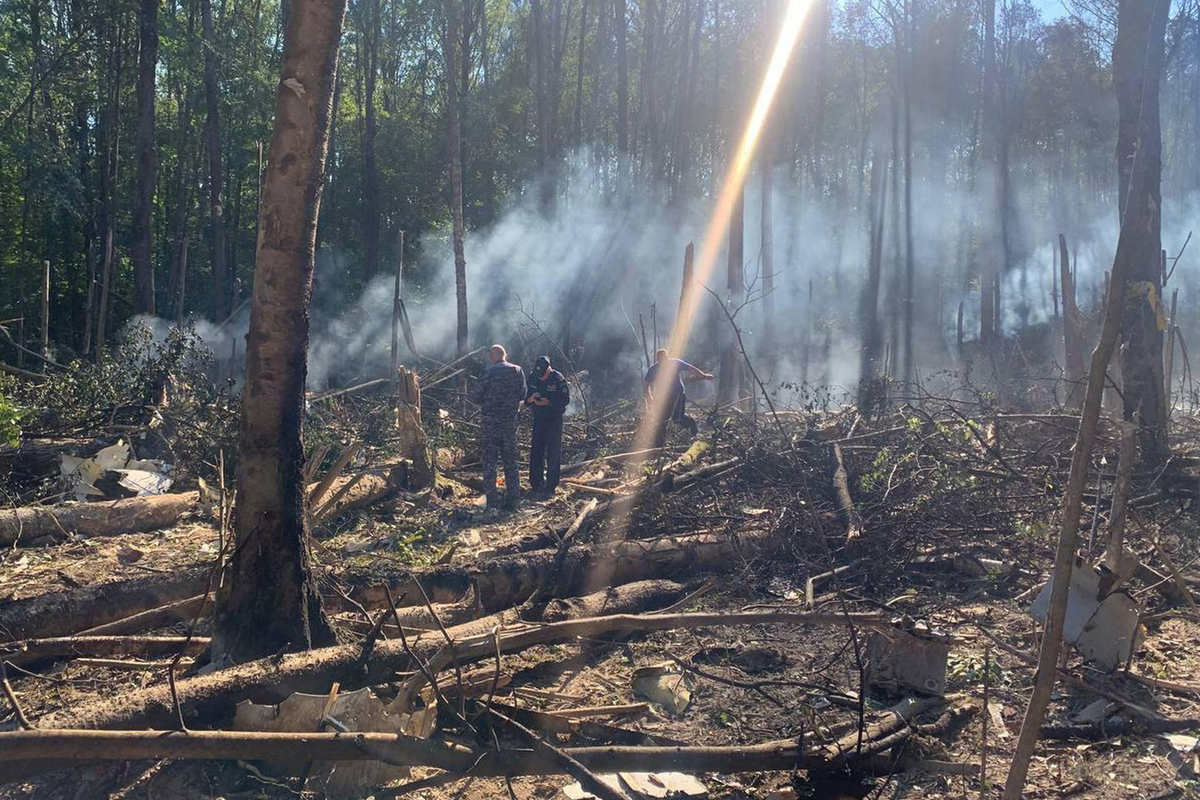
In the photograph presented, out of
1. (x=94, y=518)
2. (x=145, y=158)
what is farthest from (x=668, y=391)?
(x=145, y=158)

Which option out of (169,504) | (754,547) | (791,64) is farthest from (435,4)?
(754,547)

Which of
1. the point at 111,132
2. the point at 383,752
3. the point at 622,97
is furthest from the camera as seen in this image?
the point at 622,97

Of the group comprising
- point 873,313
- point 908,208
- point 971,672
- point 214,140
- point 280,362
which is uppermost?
point 214,140

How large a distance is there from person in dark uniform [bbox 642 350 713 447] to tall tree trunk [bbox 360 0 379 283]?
52.1ft

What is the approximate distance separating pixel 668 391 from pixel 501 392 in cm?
271

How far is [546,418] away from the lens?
33.9ft

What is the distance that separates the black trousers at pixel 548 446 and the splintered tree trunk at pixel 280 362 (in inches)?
233

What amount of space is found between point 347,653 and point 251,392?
1.33 metres

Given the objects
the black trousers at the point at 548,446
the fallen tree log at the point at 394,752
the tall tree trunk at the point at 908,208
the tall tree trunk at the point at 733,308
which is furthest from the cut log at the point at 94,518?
the tall tree trunk at the point at 908,208

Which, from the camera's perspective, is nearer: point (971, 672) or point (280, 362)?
point (280, 362)

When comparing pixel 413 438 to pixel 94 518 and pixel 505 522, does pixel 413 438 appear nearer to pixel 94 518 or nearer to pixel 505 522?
pixel 505 522

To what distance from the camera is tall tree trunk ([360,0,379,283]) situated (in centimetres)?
2631

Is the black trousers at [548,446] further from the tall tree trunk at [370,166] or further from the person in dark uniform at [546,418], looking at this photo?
the tall tree trunk at [370,166]

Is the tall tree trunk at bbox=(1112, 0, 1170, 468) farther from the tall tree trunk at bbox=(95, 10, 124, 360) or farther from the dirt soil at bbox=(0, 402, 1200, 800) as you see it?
the tall tree trunk at bbox=(95, 10, 124, 360)
